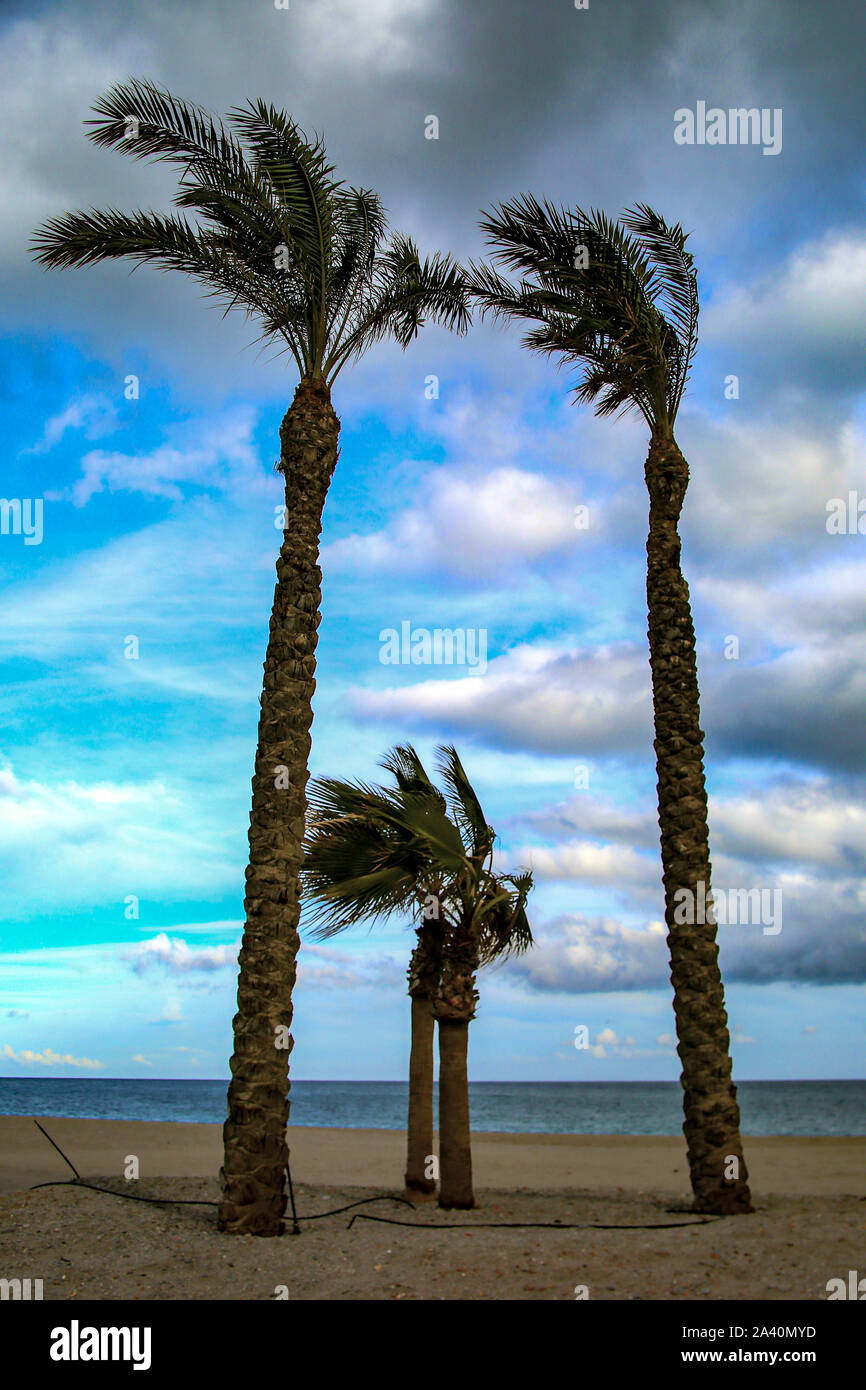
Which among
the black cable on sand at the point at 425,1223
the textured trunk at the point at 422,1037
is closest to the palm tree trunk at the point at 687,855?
the black cable on sand at the point at 425,1223

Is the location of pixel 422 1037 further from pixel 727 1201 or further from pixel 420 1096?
pixel 727 1201

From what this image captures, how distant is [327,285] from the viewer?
10.2 metres

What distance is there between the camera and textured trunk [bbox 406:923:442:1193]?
36.8 ft

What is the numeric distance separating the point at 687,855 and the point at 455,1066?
355 centimetres

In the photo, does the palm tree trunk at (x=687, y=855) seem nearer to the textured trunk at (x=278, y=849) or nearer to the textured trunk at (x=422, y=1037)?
the textured trunk at (x=422, y=1037)

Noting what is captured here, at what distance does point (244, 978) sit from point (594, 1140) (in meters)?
26.3

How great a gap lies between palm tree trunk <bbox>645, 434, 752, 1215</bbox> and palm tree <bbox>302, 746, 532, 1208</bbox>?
2184 mm

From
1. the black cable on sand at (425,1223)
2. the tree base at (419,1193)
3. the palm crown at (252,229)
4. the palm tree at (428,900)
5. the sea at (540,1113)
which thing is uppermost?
the palm crown at (252,229)

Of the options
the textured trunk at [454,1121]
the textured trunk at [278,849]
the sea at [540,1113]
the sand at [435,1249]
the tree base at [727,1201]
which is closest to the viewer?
the sand at [435,1249]

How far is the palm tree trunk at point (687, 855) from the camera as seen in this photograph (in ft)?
31.6

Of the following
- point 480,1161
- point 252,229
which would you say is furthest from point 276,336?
point 480,1161

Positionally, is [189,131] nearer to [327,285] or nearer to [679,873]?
[327,285]

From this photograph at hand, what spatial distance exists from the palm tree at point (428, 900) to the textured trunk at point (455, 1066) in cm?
1
